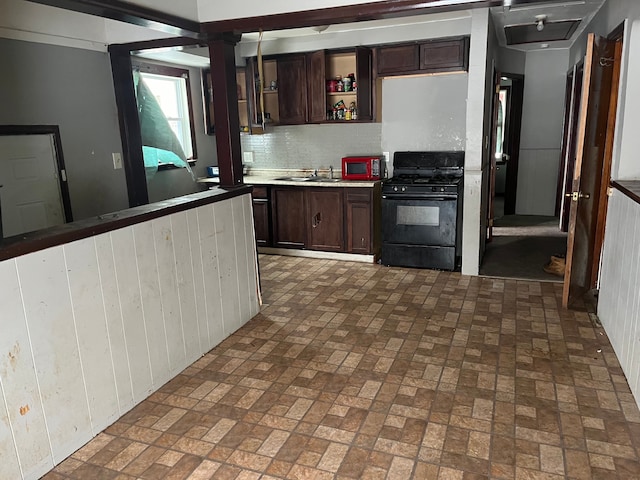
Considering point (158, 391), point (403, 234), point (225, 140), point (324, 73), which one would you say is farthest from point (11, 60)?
point (403, 234)

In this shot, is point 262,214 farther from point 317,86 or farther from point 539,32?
point 539,32

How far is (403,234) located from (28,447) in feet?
11.9

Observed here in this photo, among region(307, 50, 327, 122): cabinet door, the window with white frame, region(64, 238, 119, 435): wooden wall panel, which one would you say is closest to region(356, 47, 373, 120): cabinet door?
region(307, 50, 327, 122): cabinet door

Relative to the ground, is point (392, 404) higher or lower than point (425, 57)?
lower

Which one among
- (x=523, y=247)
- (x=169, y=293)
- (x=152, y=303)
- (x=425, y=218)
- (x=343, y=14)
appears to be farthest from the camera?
(x=523, y=247)

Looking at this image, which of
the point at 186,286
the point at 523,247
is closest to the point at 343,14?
the point at 186,286

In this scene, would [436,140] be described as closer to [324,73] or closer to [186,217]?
[324,73]

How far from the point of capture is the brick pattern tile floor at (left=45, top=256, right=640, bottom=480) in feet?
6.89

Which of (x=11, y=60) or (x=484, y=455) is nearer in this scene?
(x=484, y=455)

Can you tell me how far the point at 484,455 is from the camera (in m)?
2.13

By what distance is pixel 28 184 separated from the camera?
138 inches

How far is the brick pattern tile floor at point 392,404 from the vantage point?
2.10 meters

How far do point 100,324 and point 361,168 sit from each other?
3.45 m

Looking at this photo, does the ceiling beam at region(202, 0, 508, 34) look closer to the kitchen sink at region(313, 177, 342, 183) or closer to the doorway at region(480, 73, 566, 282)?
the kitchen sink at region(313, 177, 342, 183)
